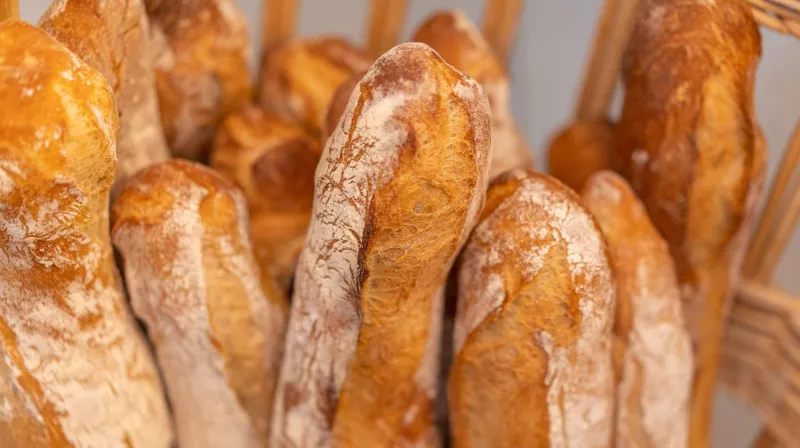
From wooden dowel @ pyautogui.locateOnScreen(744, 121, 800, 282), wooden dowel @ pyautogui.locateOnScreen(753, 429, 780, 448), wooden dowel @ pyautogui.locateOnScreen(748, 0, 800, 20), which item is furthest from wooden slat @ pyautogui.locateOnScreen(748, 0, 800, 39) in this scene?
wooden dowel @ pyautogui.locateOnScreen(753, 429, 780, 448)

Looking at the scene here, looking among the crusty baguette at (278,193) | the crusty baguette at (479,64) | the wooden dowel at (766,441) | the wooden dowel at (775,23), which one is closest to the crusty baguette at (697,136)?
the wooden dowel at (775,23)

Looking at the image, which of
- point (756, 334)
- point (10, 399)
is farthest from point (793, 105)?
point (10, 399)

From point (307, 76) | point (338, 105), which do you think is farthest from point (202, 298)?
point (307, 76)

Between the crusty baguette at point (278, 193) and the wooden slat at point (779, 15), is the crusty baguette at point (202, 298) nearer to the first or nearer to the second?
the crusty baguette at point (278, 193)

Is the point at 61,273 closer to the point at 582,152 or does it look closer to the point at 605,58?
the point at 582,152

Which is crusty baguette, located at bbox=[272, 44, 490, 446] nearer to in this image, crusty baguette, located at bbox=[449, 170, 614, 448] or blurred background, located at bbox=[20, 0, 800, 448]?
crusty baguette, located at bbox=[449, 170, 614, 448]

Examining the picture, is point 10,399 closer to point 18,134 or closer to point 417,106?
point 18,134

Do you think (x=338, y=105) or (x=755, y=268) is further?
(x=755, y=268)
